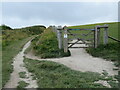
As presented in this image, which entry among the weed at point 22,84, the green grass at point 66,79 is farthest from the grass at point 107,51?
the weed at point 22,84

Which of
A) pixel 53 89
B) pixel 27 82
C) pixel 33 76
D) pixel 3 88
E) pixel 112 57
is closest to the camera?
pixel 53 89

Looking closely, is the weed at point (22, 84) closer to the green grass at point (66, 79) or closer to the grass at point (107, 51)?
the green grass at point (66, 79)

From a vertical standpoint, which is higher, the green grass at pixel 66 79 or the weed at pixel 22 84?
the green grass at pixel 66 79

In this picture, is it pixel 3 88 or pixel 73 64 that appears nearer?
pixel 3 88

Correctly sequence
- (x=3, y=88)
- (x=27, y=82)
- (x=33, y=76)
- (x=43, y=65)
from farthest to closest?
(x=43, y=65)
(x=33, y=76)
(x=27, y=82)
(x=3, y=88)

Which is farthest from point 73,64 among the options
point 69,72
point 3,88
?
point 3,88

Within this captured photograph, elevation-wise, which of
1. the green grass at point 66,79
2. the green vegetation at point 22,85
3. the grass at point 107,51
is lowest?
the green vegetation at point 22,85

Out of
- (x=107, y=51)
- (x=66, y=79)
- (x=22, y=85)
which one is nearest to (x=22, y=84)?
(x=22, y=85)

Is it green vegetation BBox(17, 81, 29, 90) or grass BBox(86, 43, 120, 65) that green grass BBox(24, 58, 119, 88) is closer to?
green vegetation BBox(17, 81, 29, 90)

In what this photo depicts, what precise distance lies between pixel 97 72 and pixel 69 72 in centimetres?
119

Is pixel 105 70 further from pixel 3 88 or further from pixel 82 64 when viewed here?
pixel 3 88

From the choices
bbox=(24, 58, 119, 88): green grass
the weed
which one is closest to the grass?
bbox=(24, 58, 119, 88): green grass

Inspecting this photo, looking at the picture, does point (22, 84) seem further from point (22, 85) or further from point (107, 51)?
point (107, 51)

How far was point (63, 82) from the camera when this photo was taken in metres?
6.66
